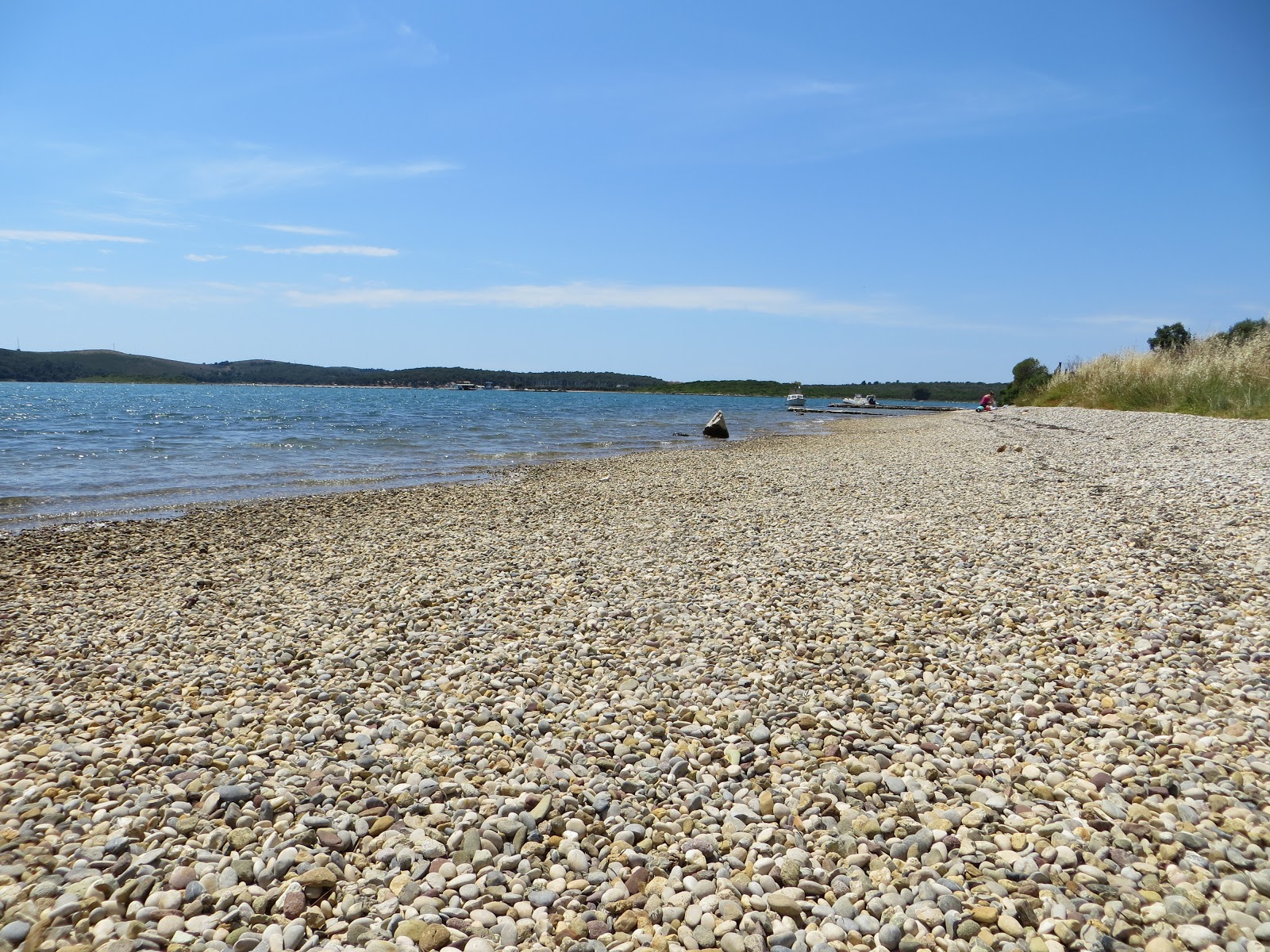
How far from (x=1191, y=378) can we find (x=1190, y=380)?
7 centimetres

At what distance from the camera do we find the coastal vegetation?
24.6 meters

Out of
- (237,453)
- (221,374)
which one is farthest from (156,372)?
(237,453)

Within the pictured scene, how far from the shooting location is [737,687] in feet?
18.2

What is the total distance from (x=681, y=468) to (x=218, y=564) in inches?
544

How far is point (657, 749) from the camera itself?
4.76 m

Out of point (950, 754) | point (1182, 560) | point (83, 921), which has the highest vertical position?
point (1182, 560)

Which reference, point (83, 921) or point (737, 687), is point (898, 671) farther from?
point (83, 921)

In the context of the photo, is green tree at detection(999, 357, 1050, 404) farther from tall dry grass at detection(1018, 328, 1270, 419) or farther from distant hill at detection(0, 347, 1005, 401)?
distant hill at detection(0, 347, 1005, 401)

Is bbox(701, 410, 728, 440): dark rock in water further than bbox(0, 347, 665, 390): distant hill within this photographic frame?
No

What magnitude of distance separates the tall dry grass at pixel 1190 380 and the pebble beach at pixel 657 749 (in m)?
19.6

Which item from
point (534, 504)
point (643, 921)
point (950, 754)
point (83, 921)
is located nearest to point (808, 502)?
Result: point (534, 504)

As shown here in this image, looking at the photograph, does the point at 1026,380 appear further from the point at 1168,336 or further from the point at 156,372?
the point at 156,372

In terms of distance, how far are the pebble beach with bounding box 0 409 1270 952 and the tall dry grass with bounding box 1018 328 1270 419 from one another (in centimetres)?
1964

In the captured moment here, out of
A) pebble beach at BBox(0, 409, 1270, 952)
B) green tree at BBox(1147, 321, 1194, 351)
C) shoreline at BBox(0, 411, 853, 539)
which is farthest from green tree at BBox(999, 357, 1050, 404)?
pebble beach at BBox(0, 409, 1270, 952)
